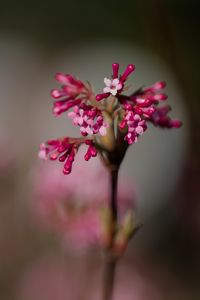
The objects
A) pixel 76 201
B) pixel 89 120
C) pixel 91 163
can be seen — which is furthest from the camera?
pixel 91 163

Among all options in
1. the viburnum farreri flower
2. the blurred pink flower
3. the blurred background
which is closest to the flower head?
the viburnum farreri flower

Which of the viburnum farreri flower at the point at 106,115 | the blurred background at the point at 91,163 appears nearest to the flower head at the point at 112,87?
the viburnum farreri flower at the point at 106,115

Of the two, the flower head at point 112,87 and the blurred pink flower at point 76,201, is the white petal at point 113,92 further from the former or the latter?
the blurred pink flower at point 76,201

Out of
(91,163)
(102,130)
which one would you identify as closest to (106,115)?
(102,130)

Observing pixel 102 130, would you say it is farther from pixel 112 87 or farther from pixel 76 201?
pixel 76 201

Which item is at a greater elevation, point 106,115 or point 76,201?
point 106,115

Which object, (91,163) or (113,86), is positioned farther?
(91,163)

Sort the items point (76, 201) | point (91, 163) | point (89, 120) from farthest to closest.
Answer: point (91, 163) → point (76, 201) → point (89, 120)

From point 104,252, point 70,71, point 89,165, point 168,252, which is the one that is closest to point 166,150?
point 168,252
